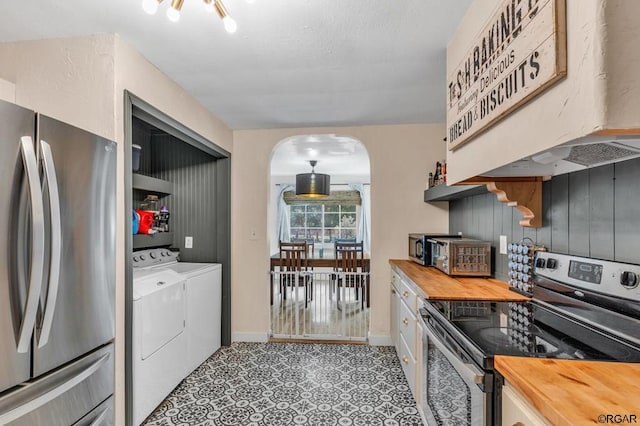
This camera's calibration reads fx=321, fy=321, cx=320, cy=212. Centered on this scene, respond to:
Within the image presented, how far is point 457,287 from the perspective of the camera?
1971mm

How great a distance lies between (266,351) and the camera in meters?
3.13

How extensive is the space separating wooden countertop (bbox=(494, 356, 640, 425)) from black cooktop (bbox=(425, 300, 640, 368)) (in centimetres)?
6

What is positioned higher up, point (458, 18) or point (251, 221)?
point (458, 18)

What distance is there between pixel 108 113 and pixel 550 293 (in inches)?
94.1

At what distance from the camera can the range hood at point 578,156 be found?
0.87 meters

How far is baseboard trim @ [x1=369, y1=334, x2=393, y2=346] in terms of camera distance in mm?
3279

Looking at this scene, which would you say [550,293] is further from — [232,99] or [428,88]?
[232,99]

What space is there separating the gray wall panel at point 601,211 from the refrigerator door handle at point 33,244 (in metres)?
2.20

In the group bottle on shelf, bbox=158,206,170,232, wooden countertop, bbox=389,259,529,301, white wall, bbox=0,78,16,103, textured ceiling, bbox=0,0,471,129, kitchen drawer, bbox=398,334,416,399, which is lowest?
kitchen drawer, bbox=398,334,416,399

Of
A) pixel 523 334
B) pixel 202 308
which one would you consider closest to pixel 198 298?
pixel 202 308

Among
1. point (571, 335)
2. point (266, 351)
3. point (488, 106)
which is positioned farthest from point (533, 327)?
point (266, 351)

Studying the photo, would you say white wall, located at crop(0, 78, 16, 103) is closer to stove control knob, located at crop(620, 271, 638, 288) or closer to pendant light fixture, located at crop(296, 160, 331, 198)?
stove control knob, located at crop(620, 271, 638, 288)

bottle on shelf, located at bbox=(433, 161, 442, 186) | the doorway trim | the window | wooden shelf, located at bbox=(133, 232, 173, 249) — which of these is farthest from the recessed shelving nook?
the window

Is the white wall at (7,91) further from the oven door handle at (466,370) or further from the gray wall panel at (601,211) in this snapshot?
the gray wall panel at (601,211)
